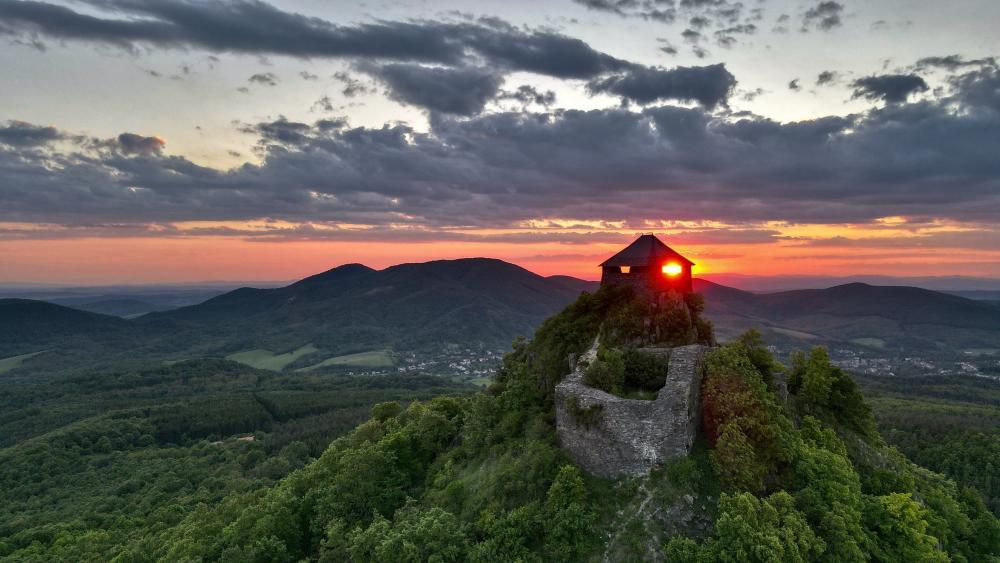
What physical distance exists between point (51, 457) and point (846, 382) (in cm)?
13980

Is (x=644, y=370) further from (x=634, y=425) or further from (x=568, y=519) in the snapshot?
(x=568, y=519)

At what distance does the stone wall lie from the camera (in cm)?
2736

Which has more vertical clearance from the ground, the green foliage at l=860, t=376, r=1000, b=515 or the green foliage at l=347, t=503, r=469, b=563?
the green foliage at l=347, t=503, r=469, b=563

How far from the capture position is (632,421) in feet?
91.7

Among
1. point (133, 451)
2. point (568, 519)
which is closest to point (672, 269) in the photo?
point (568, 519)

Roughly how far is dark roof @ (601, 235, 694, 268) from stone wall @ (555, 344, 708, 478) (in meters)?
8.91

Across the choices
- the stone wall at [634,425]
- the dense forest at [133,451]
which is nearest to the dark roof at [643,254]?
the stone wall at [634,425]

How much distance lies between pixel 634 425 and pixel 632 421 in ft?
0.78

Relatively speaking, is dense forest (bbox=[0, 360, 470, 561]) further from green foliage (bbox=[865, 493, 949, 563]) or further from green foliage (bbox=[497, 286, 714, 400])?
green foliage (bbox=[865, 493, 949, 563])

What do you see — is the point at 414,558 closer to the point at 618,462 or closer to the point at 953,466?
the point at 618,462

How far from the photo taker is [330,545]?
3497 centimetres

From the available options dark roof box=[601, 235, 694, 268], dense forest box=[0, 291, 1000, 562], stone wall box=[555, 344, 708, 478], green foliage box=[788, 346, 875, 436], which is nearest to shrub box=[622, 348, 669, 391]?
stone wall box=[555, 344, 708, 478]

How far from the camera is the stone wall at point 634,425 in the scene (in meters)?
27.4

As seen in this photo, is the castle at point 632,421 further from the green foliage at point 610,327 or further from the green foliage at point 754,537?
the green foliage at point 754,537
